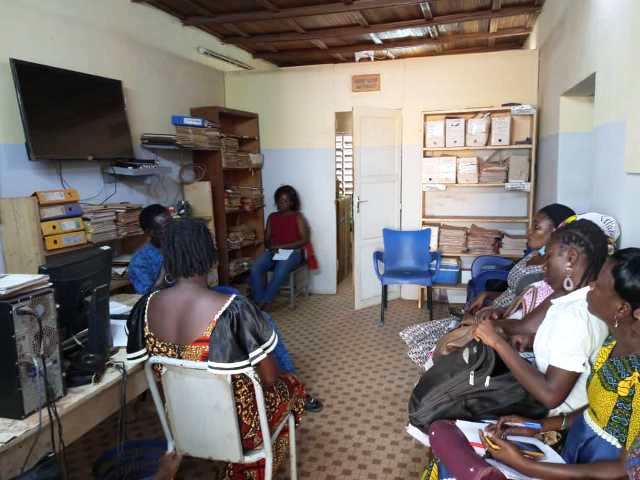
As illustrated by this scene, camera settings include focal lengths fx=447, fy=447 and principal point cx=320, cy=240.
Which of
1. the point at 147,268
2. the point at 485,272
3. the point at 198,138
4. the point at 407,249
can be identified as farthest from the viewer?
the point at 407,249

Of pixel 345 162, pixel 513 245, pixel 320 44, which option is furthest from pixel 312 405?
pixel 345 162

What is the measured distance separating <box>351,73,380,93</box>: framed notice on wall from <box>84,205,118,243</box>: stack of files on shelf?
2.88 m

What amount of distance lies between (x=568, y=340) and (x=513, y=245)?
3.09 m

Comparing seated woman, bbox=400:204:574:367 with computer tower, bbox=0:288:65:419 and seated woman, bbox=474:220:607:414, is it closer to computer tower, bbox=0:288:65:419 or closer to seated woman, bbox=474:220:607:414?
seated woman, bbox=474:220:607:414

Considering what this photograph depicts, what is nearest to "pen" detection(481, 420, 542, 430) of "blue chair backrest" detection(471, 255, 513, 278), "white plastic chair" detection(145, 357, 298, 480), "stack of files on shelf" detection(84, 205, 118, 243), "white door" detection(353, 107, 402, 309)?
"white plastic chair" detection(145, 357, 298, 480)

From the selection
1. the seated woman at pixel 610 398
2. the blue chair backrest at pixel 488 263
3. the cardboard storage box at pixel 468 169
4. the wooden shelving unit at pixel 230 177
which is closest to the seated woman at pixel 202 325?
the seated woman at pixel 610 398

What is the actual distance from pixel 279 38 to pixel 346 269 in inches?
119

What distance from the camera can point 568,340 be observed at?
4.58 ft

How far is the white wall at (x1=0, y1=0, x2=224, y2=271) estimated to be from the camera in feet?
8.95

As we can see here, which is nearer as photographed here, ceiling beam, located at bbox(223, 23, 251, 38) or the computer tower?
the computer tower

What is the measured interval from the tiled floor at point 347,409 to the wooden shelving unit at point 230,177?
94 cm

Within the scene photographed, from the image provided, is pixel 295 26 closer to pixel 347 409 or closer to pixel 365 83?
pixel 365 83

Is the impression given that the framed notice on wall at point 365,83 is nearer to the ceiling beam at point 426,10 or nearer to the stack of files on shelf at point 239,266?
the ceiling beam at point 426,10

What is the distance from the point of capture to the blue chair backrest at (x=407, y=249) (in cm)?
437
